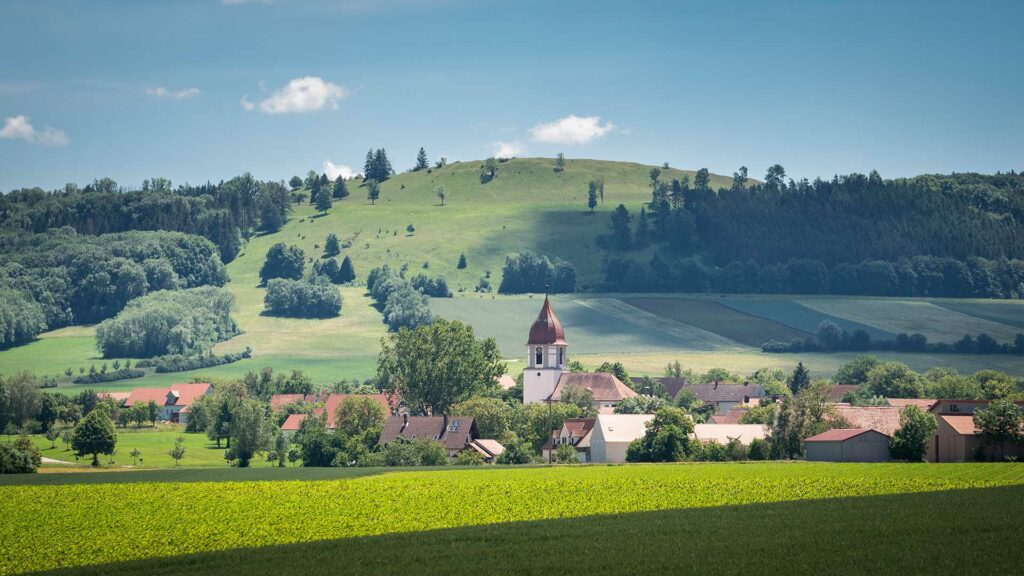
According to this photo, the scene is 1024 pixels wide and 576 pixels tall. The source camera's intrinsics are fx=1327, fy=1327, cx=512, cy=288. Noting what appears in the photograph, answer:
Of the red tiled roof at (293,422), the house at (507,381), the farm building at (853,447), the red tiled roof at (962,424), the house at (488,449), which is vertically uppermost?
the red tiled roof at (962,424)

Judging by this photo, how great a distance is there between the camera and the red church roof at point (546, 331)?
155m

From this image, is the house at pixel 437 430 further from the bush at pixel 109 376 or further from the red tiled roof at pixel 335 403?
the bush at pixel 109 376

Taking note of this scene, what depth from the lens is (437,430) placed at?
4688 inches

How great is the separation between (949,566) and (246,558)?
2291cm

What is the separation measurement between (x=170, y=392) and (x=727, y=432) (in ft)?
286

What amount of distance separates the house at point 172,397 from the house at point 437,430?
55.4m

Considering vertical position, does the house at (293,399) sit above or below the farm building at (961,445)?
below

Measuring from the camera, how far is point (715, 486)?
6844 centimetres

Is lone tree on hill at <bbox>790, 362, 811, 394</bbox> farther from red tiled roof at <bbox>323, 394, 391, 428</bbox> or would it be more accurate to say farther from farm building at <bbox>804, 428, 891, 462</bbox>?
farm building at <bbox>804, 428, 891, 462</bbox>

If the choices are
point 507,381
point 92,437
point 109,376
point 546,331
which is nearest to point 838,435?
point 92,437

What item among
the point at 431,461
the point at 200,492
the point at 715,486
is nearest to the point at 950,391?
the point at 431,461

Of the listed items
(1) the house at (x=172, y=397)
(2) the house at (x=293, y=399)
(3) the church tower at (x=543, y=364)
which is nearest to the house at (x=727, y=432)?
(3) the church tower at (x=543, y=364)

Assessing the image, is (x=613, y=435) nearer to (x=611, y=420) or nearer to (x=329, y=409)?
(x=611, y=420)

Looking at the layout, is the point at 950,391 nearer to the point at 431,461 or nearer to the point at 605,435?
the point at 605,435
